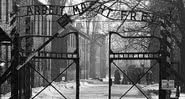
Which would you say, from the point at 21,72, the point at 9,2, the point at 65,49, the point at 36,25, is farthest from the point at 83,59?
the point at 21,72

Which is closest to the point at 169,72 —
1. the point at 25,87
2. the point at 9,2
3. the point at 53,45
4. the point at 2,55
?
the point at 25,87

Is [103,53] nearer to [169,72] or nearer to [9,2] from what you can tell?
[9,2]

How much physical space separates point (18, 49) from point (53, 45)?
38.4 meters

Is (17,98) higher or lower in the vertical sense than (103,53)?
higher

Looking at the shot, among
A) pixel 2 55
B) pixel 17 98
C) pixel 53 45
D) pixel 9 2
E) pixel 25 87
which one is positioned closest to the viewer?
pixel 17 98

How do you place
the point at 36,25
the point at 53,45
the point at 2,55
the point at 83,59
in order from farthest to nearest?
the point at 83,59, the point at 53,45, the point at 36,25, the point at 2,55

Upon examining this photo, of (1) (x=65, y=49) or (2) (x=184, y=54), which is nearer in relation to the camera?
(2) (x=184, y=54)

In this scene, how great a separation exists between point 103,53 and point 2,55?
83832mm

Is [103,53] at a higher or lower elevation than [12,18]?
lower

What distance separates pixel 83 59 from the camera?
7056 cm

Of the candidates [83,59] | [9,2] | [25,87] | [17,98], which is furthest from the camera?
[83,59]

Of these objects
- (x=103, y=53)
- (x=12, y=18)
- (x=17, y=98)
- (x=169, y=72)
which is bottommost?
(x=103, y=53)

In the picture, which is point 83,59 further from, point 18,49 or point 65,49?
point 18,49

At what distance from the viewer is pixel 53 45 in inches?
2045
